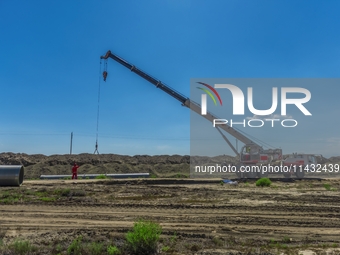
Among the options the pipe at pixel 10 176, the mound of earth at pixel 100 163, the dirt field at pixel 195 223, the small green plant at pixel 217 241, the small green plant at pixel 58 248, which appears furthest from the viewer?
the mound of earth at pixel 100 163

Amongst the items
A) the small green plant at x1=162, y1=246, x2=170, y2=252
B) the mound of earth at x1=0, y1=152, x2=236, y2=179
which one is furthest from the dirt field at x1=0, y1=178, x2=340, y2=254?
the mound of earth at x1=0, y1=152, x2=236, y2=179

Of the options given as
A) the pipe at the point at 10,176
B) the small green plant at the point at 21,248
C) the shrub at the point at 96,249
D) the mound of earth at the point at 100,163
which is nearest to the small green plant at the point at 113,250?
the shrub at the point at 96,249

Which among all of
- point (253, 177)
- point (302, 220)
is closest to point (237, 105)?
point (253, 177)

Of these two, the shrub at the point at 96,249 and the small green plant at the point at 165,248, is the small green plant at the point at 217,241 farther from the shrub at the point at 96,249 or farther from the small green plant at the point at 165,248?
the shrub at the point at 96,249

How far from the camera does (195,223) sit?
10.9m

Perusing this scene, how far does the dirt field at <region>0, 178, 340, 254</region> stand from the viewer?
8055 mm

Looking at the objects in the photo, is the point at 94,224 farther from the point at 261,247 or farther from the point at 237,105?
the point at 237,105

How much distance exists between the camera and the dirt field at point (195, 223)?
26.4 feet

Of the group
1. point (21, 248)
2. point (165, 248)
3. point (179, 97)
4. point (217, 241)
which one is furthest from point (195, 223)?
point (179, 97)

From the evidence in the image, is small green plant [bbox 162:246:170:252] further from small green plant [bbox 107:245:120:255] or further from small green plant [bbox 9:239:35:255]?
small green plant [bbox 9:239:35:255]

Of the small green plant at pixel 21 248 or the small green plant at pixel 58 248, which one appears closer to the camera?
the small green plant at pixel 21 248

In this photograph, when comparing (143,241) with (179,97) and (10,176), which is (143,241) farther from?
(179,97)

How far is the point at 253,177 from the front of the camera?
99.2 feet

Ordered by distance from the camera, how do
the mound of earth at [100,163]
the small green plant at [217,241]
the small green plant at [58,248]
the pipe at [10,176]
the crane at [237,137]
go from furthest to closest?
the mound of earth at [100,163], the crane at [237,137], the small green plant at [217,241], the small green plant at [58,248], the pipe at [10,176]
